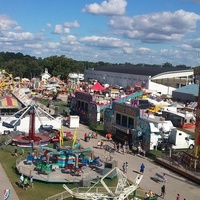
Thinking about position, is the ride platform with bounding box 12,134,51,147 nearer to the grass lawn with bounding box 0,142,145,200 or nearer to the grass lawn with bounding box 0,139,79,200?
the grass lawn with bounding box 0,142,145,200

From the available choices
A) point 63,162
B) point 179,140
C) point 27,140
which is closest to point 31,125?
point 27,140

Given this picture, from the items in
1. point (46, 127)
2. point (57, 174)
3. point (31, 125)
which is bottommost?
point (57, 174)

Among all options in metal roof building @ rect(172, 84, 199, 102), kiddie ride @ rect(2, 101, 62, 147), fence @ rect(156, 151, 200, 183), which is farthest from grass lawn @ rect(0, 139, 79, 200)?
metal roof building @ rect(172, 84, 199, 102)

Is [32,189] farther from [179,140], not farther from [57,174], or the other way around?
[179,140]

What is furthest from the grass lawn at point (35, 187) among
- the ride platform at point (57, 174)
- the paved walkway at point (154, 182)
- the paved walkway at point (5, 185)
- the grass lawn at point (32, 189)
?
the paved walkway at point (154, 182)

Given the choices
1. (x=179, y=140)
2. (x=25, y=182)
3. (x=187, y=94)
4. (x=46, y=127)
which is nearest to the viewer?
(x=25, y=182)

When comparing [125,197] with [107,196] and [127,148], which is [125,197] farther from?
[127,148]

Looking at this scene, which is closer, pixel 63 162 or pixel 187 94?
pixel 63 162

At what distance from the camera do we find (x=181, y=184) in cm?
2798

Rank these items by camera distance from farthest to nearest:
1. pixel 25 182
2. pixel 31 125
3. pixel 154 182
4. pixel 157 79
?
pixel 157 79 → pixel 31 125 → pixel 154 182 → pixel 25 182

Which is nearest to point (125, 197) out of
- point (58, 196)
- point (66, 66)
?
point (58, 196)

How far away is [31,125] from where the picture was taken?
3916 cm

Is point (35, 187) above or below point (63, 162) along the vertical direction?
below

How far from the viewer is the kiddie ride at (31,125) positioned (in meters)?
38.1
